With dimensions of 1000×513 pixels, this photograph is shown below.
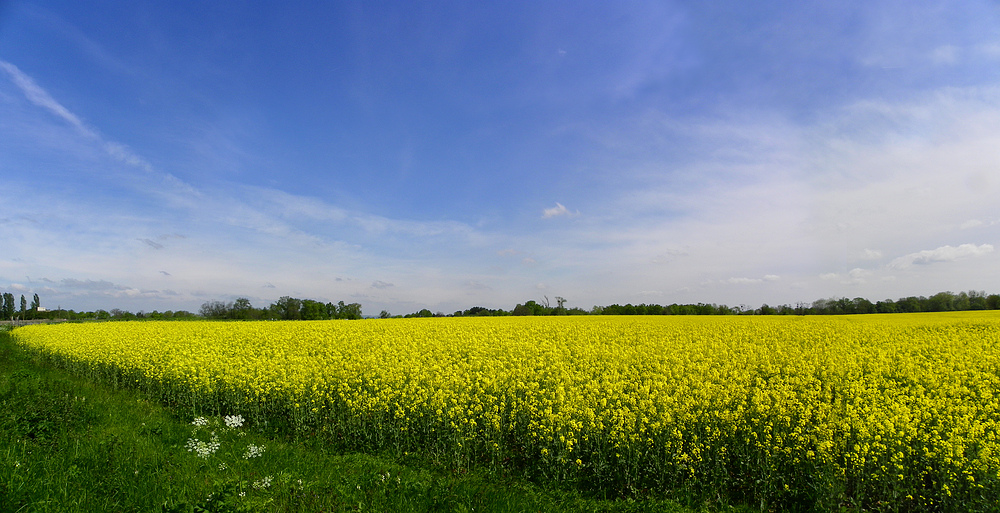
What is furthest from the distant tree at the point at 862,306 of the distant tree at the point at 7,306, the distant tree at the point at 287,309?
the distant tree at the point at 7,306

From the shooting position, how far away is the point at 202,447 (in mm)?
7777

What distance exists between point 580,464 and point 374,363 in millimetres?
7066

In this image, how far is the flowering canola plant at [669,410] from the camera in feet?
21.5

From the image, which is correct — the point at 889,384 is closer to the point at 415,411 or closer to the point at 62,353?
the point at 415,411

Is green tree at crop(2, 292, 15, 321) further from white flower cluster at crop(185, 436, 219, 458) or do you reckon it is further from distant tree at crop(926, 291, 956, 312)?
distant tree at crop(926, 291, 956, 312)

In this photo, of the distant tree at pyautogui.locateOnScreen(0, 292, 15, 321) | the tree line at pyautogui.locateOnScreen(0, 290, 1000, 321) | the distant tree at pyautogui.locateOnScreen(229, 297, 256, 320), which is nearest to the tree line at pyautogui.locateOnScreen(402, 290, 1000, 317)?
the tree line at pyautogui.locateOnScreen(0, 290, 1000, 321)

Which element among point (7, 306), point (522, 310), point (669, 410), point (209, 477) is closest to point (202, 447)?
point (209, 477)

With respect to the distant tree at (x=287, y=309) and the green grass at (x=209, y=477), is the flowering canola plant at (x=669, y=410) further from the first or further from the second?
the distant tree at (x=287, y=309)

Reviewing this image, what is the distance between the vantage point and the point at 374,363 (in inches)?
481

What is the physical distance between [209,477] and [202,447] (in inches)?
54.5

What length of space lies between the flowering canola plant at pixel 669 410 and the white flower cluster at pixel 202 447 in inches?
76.9

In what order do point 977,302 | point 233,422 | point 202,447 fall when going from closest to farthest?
point 202,447 < point 233,422 < point 977,302

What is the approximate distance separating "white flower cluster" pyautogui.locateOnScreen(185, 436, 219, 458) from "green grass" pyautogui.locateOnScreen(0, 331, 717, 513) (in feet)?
0.36

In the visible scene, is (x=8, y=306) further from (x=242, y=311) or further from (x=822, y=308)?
(x=822, y=308)
